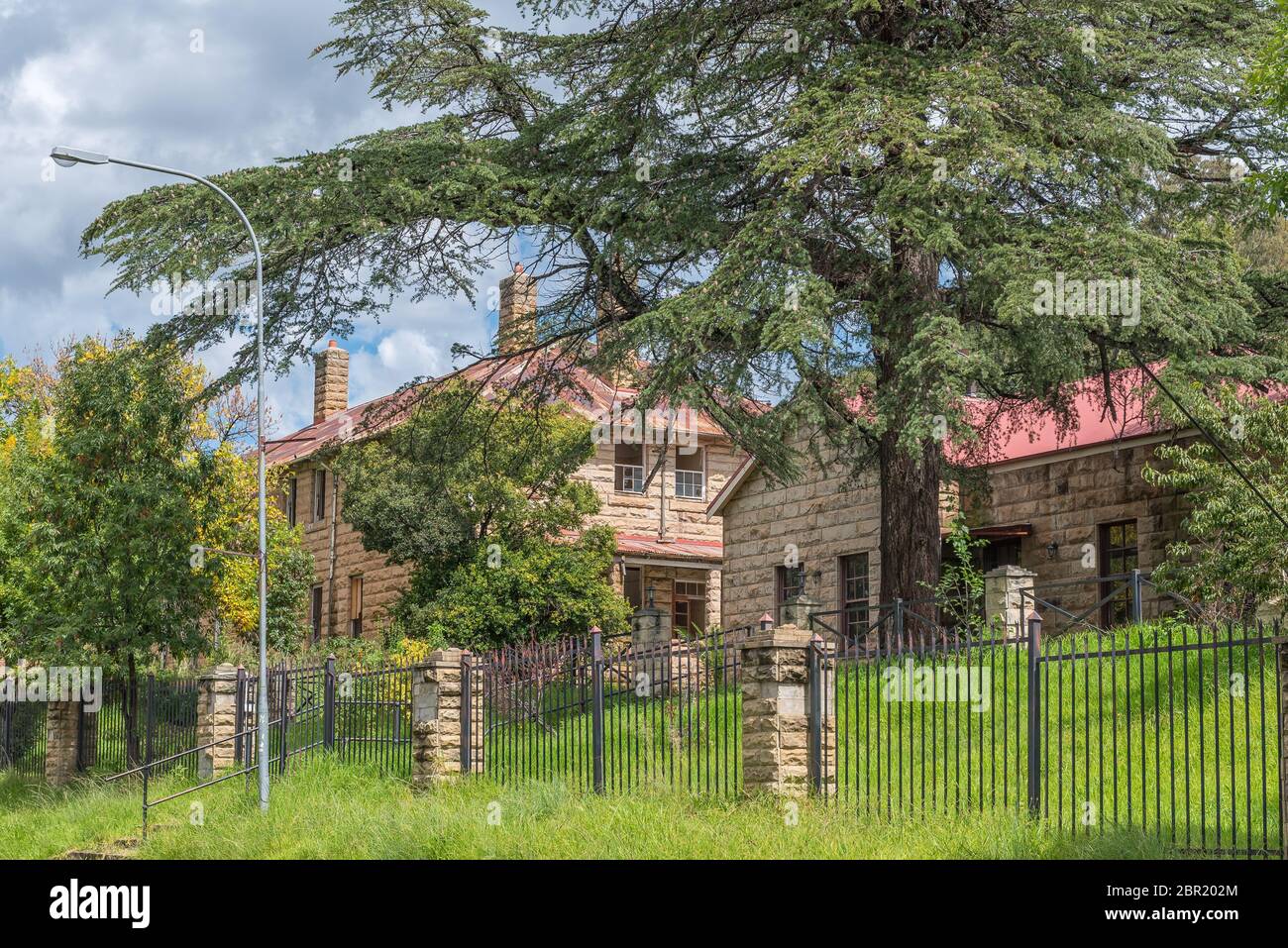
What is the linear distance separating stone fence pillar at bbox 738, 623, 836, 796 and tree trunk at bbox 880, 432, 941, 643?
7505mm

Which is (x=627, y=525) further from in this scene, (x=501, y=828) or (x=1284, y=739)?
(x=1284, y=739)

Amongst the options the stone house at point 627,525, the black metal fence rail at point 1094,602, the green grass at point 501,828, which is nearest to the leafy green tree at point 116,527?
the green grass at point 501,828

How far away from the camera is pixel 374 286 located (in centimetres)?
2398

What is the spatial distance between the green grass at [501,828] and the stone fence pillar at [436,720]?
0.99 ft

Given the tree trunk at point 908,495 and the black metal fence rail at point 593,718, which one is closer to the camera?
the black metal fence rail at point 593,718

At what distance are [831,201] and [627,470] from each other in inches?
788

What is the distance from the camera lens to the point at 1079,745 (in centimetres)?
1577

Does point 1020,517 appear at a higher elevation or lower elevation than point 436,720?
higher

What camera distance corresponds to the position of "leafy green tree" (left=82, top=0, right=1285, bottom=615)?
60.6 ft

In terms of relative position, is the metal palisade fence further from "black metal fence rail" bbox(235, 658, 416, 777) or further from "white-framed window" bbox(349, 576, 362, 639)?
"white-framed window" bbox(349, 576, 362, 639)

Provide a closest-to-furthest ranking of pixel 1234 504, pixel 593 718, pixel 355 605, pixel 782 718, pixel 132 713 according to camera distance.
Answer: pixel 782 718
pixel 593 718
pixel 1234 504
pixel 132 713
pixel 355 605

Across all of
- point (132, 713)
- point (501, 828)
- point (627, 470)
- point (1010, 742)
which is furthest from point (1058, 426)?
point (627, 470)

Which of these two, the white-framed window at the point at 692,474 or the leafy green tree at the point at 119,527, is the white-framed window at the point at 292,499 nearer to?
the white-framed window at the point at 692,474

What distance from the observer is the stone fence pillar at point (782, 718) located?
47.1 feet
